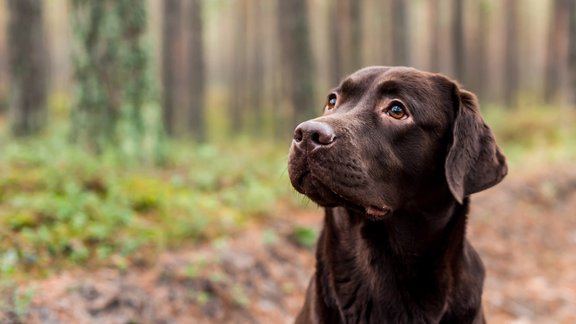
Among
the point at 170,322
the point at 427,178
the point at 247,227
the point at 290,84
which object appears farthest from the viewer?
the point at 290,84

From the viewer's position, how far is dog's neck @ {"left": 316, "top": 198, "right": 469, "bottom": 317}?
11.3 feet

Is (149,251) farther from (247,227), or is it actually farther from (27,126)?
(27,126)

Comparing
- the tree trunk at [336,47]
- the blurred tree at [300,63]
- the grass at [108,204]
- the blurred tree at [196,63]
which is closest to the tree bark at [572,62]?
the tree trunk at [336,47]

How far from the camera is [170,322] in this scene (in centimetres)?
504

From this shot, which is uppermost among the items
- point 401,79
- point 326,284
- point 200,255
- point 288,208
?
point 401,79

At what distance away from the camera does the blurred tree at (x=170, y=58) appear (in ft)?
48.5

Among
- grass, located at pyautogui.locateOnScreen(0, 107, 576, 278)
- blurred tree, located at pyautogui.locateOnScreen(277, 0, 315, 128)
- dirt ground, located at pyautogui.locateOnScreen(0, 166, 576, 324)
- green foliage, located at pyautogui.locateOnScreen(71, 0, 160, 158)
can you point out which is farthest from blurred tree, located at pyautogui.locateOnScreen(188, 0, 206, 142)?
dirt ground, located at pyautogui.locateOnScreen(0, 166, 576, 324)

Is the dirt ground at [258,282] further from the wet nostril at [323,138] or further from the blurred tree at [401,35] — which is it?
the blurred tree at [401,35]

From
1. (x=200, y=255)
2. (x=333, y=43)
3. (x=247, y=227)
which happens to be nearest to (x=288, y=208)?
(x=247, y=227)

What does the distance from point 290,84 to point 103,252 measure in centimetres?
761

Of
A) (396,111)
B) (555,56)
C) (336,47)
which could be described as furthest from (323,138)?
(555,56)

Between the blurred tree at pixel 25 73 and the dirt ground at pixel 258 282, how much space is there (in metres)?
5.05

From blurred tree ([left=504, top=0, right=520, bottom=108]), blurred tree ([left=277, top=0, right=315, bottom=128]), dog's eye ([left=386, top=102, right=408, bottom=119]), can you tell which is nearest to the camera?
dog's eye ([left=386, top=102, right=408, bottom=119])

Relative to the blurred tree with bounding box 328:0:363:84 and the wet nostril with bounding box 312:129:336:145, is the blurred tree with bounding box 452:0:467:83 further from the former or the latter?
the wet nostril with bounding box 312:129:336:145
